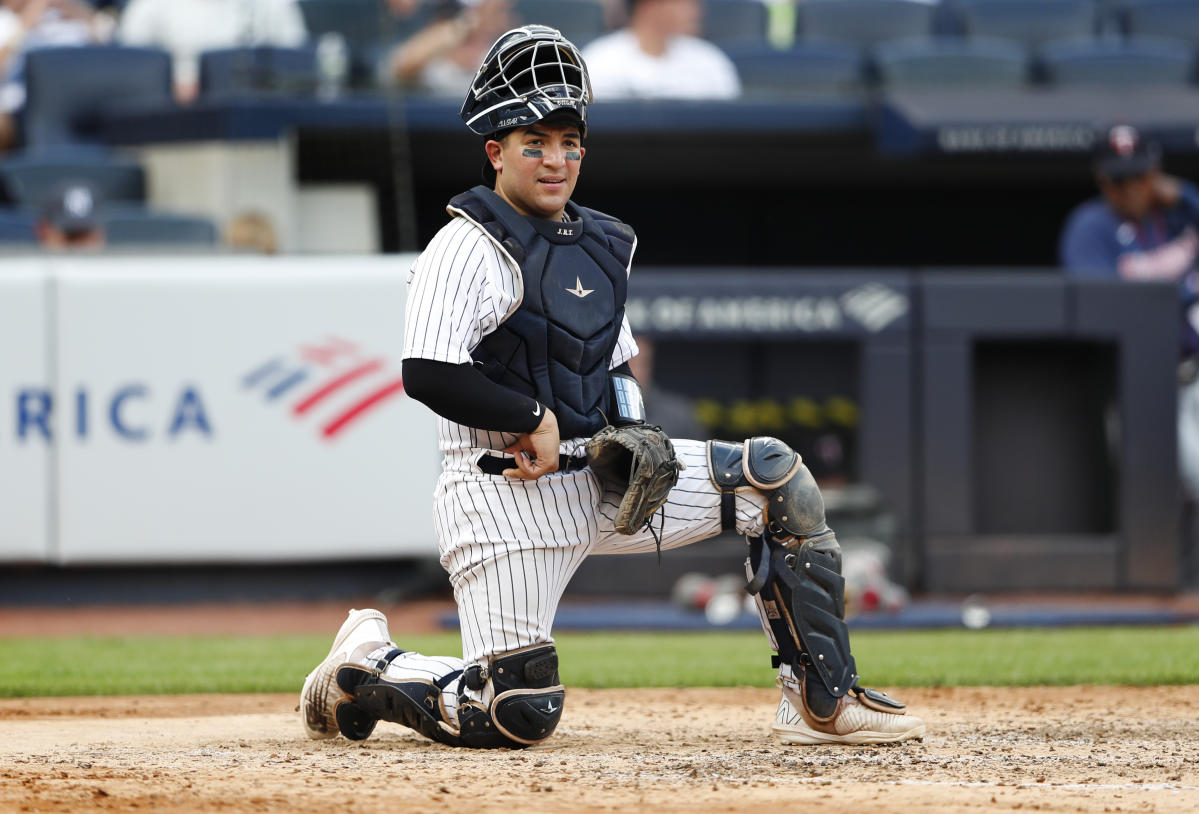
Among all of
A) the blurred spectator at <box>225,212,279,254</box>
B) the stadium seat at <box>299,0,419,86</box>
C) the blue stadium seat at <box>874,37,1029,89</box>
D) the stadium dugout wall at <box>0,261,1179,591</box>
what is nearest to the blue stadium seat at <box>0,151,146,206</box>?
the blurred spectator at <box>225,212,279,254</box>

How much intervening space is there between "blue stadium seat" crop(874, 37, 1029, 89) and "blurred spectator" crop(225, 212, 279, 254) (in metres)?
3.73

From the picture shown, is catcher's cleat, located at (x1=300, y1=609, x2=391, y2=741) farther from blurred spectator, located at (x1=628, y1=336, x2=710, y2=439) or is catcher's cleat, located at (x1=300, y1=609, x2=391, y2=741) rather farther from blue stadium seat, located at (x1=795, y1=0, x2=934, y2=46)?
blue stadium seat, located at (x1=795, y1=0, x2=934, y2=46)

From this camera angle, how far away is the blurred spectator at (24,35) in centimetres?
1044

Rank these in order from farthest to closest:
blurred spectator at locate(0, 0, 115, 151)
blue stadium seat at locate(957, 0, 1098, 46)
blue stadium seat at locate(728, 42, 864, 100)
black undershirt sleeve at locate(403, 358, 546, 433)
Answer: blue stadium seat at locate(957, 0, 1098, 46)
blurred spectator at locate(0, 0, 115, 151)
blue stadium seat at locate(728, 42, 864, 100)
black undershirt sleeve at locate(403, 358, 546, 433)

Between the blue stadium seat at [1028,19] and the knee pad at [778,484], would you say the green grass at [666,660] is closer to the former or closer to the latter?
the knee pad at [778,484]

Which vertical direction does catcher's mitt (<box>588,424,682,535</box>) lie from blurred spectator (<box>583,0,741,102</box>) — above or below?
below

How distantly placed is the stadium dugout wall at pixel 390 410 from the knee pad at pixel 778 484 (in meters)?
4.07

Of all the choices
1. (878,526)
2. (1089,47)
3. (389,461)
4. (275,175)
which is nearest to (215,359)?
(389,461)

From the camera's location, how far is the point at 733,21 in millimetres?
10844

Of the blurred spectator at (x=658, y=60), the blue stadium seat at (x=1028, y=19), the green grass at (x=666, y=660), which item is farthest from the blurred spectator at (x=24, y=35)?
the blue stadium seat at (x=1028, y=19)

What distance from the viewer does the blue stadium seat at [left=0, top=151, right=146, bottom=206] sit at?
31.5 ft

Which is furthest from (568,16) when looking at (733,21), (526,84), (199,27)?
(526,84)

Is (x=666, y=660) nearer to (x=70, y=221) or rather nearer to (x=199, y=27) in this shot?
(x=70, y=221)

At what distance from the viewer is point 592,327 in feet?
12.4
